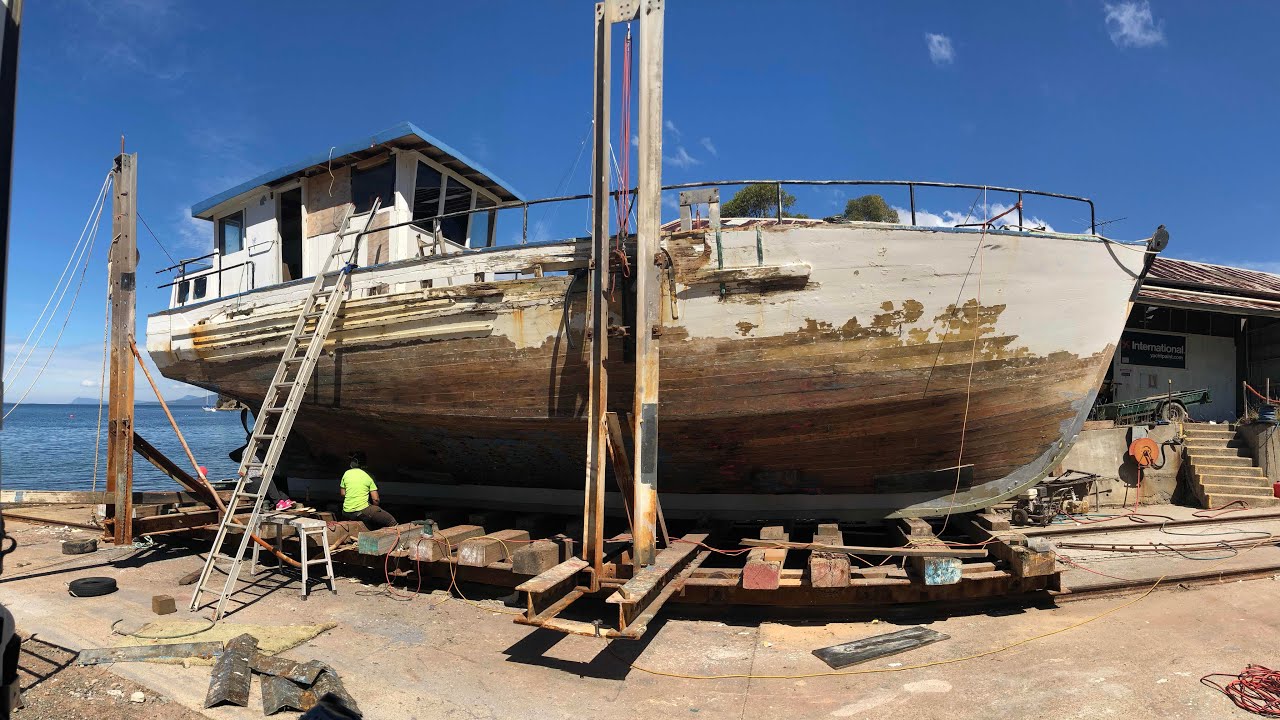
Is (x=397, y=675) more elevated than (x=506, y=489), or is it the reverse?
(x=506, y=489)

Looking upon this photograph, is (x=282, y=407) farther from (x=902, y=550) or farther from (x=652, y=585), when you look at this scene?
(x=902, y=550)

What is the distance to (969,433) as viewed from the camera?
233 inches

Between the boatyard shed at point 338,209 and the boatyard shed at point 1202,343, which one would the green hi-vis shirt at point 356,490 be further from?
the boatyard shed at point 1202,343

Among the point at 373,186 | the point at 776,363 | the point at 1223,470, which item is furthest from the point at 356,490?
the point at 1223,470

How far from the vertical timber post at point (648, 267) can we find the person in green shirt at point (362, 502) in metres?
2.93

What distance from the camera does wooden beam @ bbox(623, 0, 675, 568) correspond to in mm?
5125

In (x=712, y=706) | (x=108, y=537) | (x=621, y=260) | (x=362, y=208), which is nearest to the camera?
(x=712, y=706)

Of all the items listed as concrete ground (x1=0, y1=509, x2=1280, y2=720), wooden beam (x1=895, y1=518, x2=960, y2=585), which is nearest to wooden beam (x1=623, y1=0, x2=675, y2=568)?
concrete ground (x1=0, y1=509, x2=1280, y2=720)

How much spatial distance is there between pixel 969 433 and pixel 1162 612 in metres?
1.93

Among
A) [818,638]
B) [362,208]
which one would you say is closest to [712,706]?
[818,638]

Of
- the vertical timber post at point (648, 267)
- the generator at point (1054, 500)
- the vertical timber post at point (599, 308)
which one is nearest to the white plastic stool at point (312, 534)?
the vertical timber post at point (599, 308)

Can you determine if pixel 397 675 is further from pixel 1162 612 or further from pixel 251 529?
pixel 1162 612

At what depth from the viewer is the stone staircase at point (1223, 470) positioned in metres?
10.8

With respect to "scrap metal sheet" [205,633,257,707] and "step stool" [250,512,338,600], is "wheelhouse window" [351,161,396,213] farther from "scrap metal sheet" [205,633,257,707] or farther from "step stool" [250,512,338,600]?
"scrap metal sheet" [205,633,257,707]
